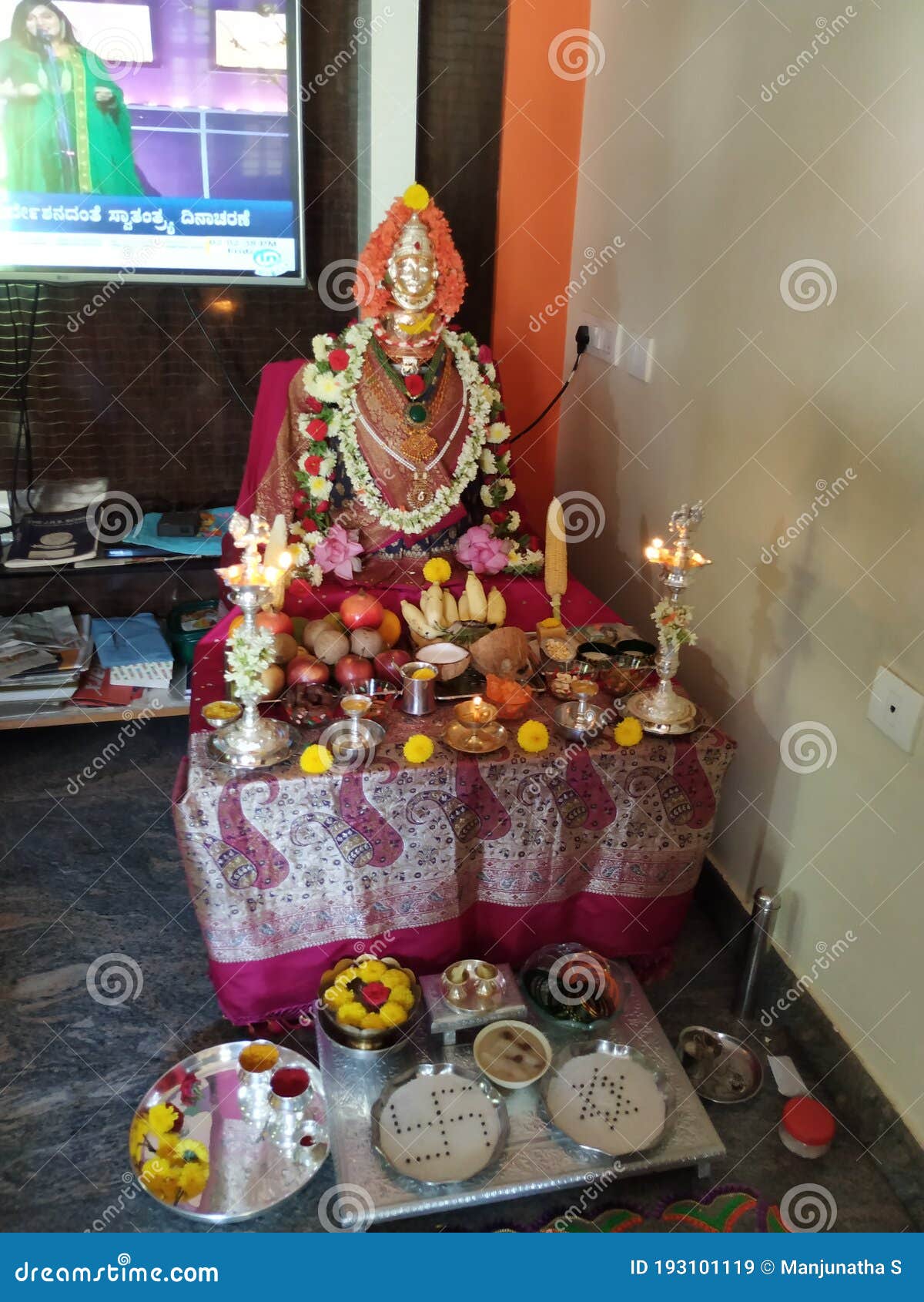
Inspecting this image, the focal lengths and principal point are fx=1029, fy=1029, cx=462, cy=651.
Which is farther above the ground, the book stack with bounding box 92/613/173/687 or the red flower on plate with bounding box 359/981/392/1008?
the red flower on plate with bounding box 359/981/392/1008

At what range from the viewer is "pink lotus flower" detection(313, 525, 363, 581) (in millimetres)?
2906

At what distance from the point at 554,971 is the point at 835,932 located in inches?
24.1

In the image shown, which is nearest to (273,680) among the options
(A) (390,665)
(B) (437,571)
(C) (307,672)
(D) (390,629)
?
(C) (307,672)

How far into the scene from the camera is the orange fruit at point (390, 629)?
2639mm

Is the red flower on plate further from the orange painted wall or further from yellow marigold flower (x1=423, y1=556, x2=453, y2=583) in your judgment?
the orange painted wall

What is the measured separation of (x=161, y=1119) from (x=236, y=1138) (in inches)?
5.9

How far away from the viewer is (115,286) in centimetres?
345

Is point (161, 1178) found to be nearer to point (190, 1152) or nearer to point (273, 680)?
point (190, 1152)

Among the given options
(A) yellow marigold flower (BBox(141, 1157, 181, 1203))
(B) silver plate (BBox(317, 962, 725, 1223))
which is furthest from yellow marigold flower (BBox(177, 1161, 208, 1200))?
(B) silver plate (BBox(317, 962, 725, 1223))

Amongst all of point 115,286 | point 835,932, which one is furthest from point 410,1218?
point 115,286

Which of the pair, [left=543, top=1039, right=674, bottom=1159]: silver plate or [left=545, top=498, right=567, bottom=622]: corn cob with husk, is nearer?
[left=543, top=1039, right=674, bottom=1159]: silver plate

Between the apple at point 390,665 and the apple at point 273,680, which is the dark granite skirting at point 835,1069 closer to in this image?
the apple at point 390,665

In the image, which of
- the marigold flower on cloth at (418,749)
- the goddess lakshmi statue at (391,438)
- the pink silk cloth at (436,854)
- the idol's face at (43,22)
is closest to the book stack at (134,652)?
the goddess lakshmi statue at (391,438)

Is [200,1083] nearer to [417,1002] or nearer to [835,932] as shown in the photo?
[417,1002]
